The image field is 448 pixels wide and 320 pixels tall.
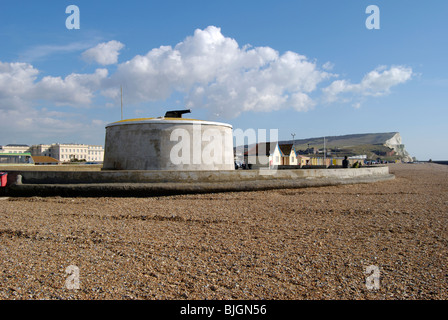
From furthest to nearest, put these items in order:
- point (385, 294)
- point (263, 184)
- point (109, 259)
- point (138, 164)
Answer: point (138, 164)
point (263, 184)
point (109, 259)
point (385, 294)

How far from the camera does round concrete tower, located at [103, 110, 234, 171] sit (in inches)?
532

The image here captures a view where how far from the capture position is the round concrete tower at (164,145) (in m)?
13.5

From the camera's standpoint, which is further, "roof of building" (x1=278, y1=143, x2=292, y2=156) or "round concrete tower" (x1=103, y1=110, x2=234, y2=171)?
"roof of building" (x1=278, y1=143, x2=292, y2=156)

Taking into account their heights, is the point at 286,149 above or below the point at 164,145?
above

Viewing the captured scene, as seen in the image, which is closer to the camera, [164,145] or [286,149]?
[164,145]

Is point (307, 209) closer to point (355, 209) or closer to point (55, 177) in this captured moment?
point (355, 209)

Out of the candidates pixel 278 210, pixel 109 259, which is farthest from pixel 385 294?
pixel 278 210

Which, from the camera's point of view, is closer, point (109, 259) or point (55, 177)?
point (109, 259)

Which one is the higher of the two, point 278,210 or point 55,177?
point 55,177

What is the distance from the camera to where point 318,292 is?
11.9 ft

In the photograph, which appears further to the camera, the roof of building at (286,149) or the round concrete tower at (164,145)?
the roof of building at (286,149)

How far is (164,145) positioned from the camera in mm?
13539
